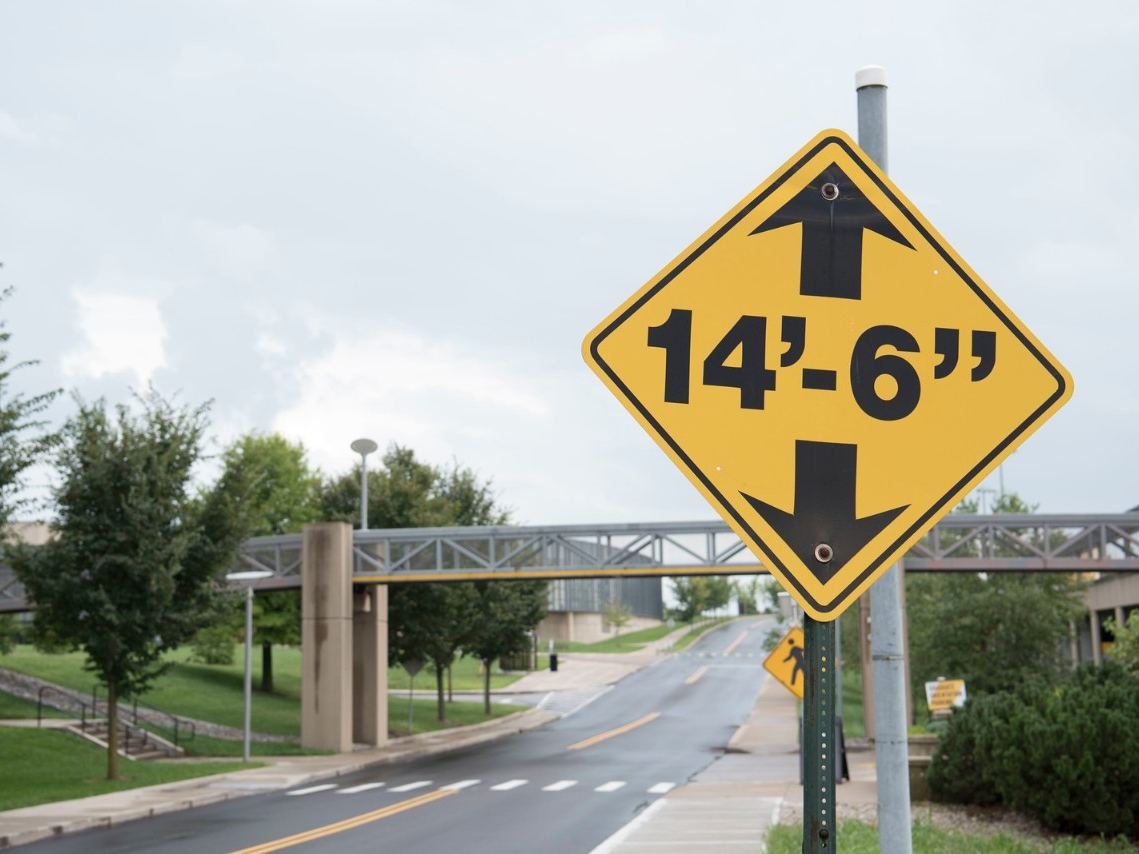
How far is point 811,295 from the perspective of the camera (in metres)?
3.48

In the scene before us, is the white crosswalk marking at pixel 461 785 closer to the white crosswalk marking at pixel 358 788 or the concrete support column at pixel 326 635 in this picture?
the white crosswalk marking at pixel 358 788

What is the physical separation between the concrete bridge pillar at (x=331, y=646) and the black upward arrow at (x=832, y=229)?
117ft

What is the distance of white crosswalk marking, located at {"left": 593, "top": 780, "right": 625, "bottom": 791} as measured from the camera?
2616 centimetres

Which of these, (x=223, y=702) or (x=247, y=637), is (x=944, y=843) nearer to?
(x=247, y=637)

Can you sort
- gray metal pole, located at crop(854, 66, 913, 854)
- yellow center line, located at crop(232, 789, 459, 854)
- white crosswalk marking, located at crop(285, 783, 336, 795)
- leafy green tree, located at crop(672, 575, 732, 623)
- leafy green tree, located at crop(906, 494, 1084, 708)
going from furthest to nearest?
leafy green tree, located at crop(672, 575, 732, 623) → leafy green tree, located at crop(906, 494, 1084, 708) → white crosswalk marking, located at crop(285, 783, 336, 795) → yellow center line, located at crop(232, 789, 459, 854) → gray metal pole, located at crop(854, 66, 913, 854)

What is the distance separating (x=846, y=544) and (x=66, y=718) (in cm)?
3670

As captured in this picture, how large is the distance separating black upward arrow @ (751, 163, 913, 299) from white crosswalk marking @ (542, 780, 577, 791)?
78.3 ft

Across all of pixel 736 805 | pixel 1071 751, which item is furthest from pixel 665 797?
pixel 1071 751

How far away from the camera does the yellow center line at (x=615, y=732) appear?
40.3 m

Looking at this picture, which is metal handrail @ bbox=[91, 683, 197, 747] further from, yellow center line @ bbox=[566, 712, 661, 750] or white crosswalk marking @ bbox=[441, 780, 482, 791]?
yellow center line @ bbox=[566, 712, 661, 750]

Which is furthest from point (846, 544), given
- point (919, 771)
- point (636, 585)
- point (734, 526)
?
Answer: point (636, 585)

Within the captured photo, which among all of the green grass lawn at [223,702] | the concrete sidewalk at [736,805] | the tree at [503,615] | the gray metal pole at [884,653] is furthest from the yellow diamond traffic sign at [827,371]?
the tree at [503,615]

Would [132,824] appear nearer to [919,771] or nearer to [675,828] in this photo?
[675,828]

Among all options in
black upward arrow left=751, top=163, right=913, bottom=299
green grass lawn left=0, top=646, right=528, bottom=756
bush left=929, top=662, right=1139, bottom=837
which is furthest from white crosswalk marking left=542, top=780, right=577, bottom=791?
black upward arrow left=751, top=163, right=913, bottom=299
